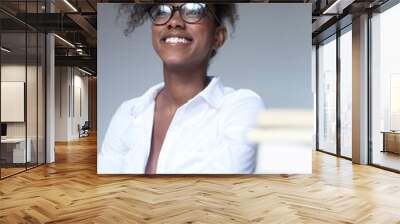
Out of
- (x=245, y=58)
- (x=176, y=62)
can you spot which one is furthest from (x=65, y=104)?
(x=245, y=58)

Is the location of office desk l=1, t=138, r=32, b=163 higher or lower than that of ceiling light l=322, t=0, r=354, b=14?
lower

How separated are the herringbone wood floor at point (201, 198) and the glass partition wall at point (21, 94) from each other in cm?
64

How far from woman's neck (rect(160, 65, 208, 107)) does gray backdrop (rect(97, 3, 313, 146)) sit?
16 cm

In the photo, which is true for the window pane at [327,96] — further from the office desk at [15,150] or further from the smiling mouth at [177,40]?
the office desk at [15,150]

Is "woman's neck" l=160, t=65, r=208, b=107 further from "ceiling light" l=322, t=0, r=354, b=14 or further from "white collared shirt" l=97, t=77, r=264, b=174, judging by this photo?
"ceiling light" l=322, t=0, r=354, b=14

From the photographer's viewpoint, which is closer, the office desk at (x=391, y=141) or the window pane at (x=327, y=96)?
the office desk at (x=391, y=141)

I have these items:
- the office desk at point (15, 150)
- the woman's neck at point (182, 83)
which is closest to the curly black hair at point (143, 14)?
the woman's neck at point (182, 83)

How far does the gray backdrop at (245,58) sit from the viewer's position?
23.6 feet

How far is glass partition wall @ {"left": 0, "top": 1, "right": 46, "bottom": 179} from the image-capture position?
7355 mm

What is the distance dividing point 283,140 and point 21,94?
508cm

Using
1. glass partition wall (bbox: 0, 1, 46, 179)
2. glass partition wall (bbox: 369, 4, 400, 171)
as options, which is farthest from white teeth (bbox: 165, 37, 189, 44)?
glass partition wall (bbox: 369, 4, 400, 171)

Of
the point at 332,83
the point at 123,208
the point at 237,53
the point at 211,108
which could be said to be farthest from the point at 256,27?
the point at 332,83

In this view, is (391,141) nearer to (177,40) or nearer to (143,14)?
(177,40)

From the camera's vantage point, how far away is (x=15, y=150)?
7.96 m
